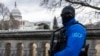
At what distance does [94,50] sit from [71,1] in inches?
163

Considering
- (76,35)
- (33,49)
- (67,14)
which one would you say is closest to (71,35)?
(76,35)

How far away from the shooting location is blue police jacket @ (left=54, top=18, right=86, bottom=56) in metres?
2.28

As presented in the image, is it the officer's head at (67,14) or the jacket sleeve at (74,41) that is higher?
the officer's head at (67,14)

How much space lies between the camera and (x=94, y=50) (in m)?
6.04

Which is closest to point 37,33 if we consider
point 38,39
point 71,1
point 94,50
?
point 38,39

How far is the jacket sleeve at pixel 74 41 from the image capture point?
7.48 ft

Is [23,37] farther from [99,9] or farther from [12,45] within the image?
[99,9]

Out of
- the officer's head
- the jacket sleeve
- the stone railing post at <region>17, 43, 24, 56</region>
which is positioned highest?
the officer's head

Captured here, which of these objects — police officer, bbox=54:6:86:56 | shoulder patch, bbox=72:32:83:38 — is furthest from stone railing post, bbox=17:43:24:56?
shoulder patch, bbox=72:32:83:38

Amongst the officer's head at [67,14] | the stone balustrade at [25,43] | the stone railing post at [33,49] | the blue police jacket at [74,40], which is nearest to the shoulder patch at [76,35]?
the blue police jacket at [74,40]

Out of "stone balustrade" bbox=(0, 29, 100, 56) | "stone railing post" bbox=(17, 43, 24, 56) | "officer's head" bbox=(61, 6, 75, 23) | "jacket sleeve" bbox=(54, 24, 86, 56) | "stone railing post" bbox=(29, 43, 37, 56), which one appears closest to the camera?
"jacket sleeve" bbox=(54, 24, 86, 56)

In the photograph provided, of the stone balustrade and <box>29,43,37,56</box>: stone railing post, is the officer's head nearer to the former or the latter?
the stone balustrade

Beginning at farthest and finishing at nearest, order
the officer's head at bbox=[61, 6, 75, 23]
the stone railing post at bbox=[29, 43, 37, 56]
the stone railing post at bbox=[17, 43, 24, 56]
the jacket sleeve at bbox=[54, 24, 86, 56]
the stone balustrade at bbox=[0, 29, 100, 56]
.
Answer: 1. the stone railing post at bbox=[17, 43, 24, 56]
2. the stone railing post at bbox=[29, 43, 37, 56]
3. the stone balustrade at bbox=[0, 29, 100, 56]
4. the officer's head at bbox=[61, 6, 75, 23]
5. the jacket sleeve at bbox=[54, 24, 86, 56]

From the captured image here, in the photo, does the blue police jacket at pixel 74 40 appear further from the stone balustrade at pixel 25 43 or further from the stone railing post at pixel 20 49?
the stone railing post at pixel 20 49
